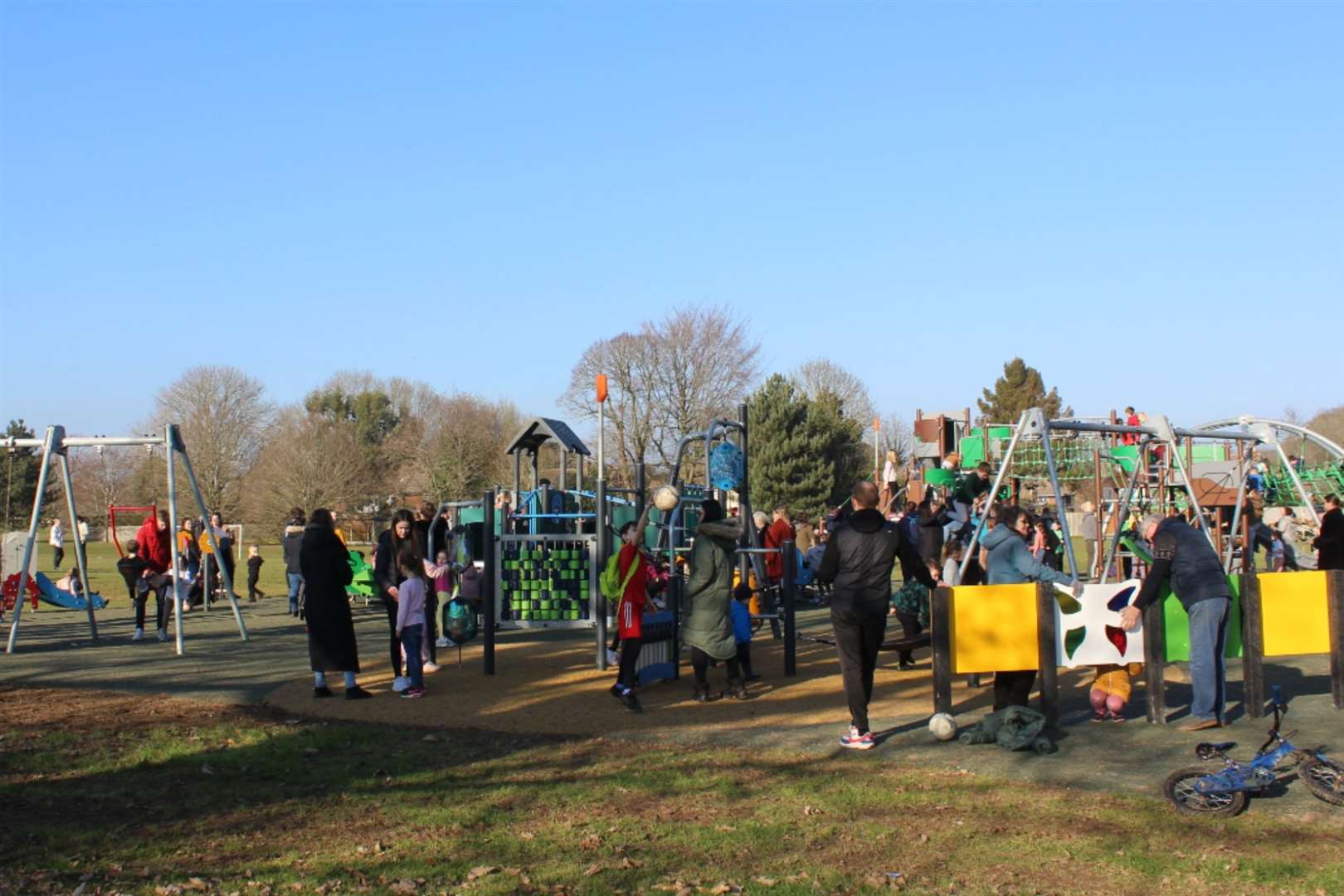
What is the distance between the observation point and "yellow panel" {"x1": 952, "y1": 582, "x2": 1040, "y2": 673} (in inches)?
368

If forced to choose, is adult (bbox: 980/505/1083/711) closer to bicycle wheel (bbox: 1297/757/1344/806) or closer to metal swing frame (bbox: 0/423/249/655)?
bicycle wheel (bbox: 1297/757/1344/806)

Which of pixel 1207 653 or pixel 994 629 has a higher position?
pixel 994 629

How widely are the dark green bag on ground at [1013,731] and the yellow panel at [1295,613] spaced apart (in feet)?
7.79

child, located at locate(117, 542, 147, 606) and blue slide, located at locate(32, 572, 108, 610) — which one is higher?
child, located at locate(117, 542, 147, 606)

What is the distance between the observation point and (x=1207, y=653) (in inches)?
362

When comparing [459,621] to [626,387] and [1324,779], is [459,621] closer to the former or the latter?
[1324,779]

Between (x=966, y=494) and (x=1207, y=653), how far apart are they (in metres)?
7.32

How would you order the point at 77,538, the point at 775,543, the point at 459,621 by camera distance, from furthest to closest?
the point at 775,543, the point at 77,538, the point at 459,621

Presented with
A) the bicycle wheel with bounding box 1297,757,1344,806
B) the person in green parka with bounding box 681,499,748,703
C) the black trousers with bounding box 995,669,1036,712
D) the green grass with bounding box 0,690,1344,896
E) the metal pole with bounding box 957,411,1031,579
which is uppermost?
the metal pole with bounding box 957,411,1031,579

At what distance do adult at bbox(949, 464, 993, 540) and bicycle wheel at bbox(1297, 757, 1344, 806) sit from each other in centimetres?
923

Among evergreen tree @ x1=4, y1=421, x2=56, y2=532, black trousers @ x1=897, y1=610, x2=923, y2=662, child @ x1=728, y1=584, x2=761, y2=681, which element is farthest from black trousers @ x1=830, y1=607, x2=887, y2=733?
evergreen tree @ x1=4, y1=421, x2=56, y2=532

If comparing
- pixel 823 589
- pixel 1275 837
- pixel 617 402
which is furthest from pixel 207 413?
pixel 1275 837

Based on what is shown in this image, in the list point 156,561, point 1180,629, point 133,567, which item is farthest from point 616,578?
point 133,567

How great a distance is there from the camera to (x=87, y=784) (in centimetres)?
801
